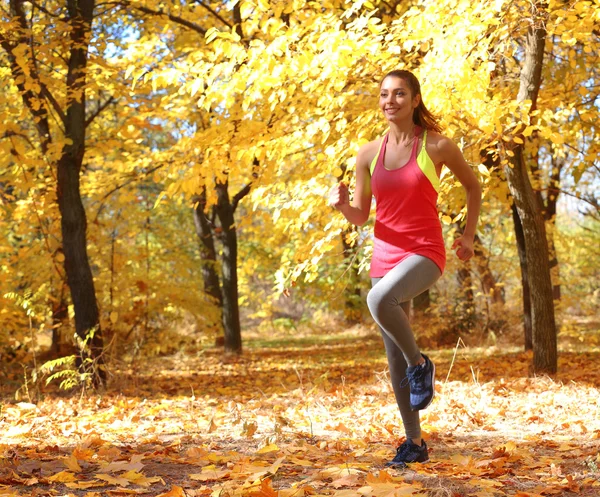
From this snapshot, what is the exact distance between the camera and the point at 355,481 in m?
3.20

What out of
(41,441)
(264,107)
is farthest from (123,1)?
(41,441)

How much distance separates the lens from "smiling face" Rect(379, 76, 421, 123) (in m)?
3.56

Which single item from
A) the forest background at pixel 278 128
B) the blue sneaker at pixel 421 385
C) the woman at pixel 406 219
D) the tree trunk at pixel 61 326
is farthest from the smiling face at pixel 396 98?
the tree trunk at pixel 61 326

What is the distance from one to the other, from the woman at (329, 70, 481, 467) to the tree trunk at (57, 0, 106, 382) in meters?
5.37

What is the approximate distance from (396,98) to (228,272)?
9.96 metres

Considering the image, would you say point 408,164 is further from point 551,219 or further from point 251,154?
point 551,219

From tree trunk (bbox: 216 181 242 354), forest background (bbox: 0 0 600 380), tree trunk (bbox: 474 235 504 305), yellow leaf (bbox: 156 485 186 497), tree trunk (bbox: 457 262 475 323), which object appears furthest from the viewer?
tree trunk (bbox: 457 262 475 323)

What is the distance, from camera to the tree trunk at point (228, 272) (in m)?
13.2

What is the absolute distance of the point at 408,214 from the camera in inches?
135

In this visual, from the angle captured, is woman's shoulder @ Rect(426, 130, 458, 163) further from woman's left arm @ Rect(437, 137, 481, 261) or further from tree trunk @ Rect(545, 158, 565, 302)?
tree trunk @ Rect(545, 158, 565, 302)

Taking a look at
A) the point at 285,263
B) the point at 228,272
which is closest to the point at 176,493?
the point at 285,263

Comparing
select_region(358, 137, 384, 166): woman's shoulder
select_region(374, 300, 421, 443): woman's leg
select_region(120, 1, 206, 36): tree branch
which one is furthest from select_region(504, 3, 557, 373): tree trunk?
select_region(120, 1, 206, 36): tree branch

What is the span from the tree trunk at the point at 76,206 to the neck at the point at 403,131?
5502 millimetres

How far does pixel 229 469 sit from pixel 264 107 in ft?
13.8
